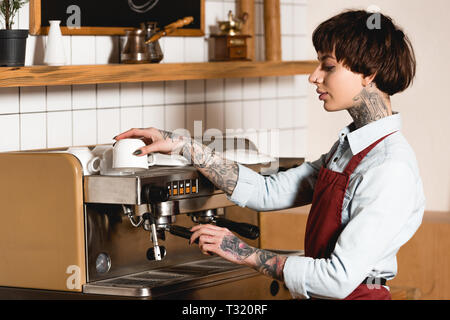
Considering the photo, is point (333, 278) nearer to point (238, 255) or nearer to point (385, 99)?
point (238, 255)

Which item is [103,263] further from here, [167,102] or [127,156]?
[167,102]

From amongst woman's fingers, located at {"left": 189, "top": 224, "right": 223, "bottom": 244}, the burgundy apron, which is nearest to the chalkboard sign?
woman's fingers, located at {"left": 189, "top": 224, "right": 223, "bottom": 244}

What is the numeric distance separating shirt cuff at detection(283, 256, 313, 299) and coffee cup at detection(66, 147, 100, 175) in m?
0.53

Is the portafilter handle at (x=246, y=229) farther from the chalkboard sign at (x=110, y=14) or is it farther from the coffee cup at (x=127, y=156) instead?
the chalkboard sign at (x=110, y=14)

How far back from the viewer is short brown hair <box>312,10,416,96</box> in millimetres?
1650

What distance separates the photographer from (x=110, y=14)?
7.86ft

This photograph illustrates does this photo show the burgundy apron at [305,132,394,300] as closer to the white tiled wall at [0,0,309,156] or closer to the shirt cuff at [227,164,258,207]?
the shirt cuff at [227,164,258,207]

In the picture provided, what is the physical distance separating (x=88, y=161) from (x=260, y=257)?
1.55 ft

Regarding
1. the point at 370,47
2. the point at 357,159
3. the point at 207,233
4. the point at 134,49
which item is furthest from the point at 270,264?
the point at 134,49

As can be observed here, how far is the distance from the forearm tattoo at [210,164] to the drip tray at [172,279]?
0.77 feet

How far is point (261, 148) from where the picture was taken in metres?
2.99
